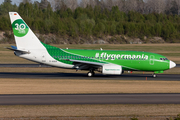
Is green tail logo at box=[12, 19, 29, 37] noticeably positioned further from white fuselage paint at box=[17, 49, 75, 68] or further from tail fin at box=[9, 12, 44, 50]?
white fuselage paint at box=[17, 49, 75, 68]

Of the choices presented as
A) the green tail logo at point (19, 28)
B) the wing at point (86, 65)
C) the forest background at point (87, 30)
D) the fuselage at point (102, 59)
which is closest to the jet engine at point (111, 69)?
the wing at point (86, 65)

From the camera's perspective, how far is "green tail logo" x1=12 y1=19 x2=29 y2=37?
120 ft

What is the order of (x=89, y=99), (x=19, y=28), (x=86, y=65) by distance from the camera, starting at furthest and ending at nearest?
(x=19, y=28)
(x=86, y=65)
(x=89, y=99)

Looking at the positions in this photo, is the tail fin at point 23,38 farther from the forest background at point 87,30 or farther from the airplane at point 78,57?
the forest background at point 87,30

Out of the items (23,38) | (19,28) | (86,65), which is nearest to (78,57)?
(86,65)

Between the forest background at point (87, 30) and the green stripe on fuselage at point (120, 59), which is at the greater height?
the forest background at point (87, 30)

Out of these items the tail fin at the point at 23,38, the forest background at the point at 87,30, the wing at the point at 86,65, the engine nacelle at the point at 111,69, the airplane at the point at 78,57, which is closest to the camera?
the engine nacelle at the point at 111,69

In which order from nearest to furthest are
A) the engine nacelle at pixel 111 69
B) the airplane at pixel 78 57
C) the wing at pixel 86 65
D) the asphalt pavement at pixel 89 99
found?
the asphalt pavement at pixel 89 99, the engine nacelle at pixel 111 69, the wing at pixel 86 65, the airplane at pixel 78 57

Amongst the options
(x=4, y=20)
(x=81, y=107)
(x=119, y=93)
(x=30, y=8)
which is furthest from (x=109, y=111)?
(x=30, y=8)

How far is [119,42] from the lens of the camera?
12056 centimetres

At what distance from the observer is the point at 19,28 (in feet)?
121

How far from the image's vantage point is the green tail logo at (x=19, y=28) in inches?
1442

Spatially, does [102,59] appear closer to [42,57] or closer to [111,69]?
[111,69]

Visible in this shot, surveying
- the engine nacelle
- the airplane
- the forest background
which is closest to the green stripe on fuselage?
the airplane
